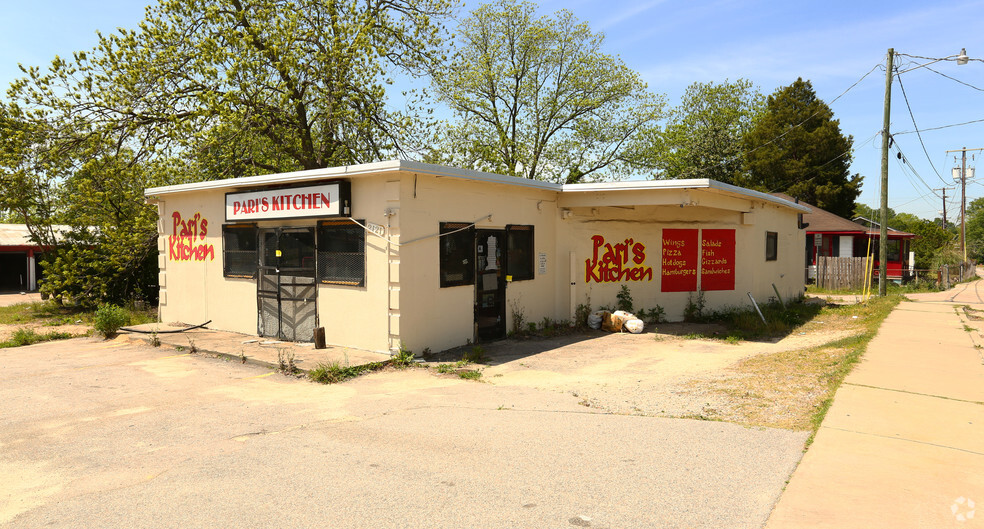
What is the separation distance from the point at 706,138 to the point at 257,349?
3830cm

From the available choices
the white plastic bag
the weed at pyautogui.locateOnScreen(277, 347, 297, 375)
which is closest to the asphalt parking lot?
the weed at pyautogui.locateOnScreen(277, 347, 297, 375)

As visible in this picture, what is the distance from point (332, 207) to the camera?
30.6ft

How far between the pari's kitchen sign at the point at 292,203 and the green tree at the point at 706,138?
1014 inches

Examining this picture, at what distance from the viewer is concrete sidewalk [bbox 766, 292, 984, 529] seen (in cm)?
370

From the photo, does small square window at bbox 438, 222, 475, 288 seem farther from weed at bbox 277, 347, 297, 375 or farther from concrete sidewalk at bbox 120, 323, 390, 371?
weed at bbox 277, 347, 297, 375

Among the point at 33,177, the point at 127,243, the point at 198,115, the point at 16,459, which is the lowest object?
the point at 16,459

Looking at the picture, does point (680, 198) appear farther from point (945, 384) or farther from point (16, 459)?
point (16, 459)

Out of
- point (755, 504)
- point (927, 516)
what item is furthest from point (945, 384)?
point (755, 504)

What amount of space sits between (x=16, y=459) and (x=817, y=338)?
1242 cm

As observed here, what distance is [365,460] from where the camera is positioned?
15.9 ft

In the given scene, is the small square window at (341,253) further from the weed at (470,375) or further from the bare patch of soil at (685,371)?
the bare patch of soil at (685,371)

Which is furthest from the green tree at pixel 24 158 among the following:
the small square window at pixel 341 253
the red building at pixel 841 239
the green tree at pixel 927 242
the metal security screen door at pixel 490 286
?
the green tree at pixel 927 242

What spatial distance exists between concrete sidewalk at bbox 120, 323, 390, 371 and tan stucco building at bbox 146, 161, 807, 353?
26 cm

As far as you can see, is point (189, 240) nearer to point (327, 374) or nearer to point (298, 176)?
point (298, 176)
